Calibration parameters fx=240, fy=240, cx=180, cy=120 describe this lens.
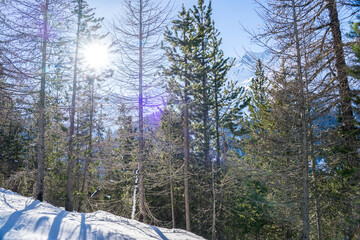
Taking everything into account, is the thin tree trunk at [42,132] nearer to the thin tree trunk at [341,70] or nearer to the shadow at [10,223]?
the shadow at [10,223]

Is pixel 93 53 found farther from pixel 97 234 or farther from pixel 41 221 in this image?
pixel 97 234

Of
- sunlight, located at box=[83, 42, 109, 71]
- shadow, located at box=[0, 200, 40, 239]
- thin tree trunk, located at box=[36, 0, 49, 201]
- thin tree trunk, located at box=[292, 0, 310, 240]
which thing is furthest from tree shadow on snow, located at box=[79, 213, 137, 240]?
sunlight, located at box=[83, 42, 109, 71]

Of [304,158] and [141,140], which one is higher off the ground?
[141,140]

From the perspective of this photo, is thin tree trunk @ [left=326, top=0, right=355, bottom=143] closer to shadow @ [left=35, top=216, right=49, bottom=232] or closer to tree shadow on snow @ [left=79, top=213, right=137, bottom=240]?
tree shadow on snow @ [left=79, top=213, right=137, bottom=240]

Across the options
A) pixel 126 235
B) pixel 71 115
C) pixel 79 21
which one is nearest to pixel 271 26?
pixel 126 235

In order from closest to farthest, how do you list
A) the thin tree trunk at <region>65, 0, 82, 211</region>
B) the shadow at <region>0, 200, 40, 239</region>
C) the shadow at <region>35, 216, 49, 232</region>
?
the shadow at <region>0, 200, 40, 239</region> → the shadow at <region>35, 216, 49, 232</region> → the thin tree trunk at <region>65, 0, 82, 211</region>

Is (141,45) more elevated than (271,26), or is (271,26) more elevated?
(141,45)

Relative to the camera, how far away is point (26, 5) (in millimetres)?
10180

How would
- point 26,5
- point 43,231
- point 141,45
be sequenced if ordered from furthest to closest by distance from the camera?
point 141,45 < point 26,5 < point 43,231

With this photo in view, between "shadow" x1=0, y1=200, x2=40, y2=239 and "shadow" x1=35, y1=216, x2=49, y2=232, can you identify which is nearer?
"shadow" x1=0, y1=200, x2=40, y2=239

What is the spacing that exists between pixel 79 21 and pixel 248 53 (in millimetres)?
12179

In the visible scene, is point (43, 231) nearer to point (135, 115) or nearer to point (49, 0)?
point (135, 115)

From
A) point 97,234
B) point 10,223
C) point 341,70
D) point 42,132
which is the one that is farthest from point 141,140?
point 341,70

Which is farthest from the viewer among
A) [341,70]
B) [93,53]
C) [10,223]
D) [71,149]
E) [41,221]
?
[93,53]
